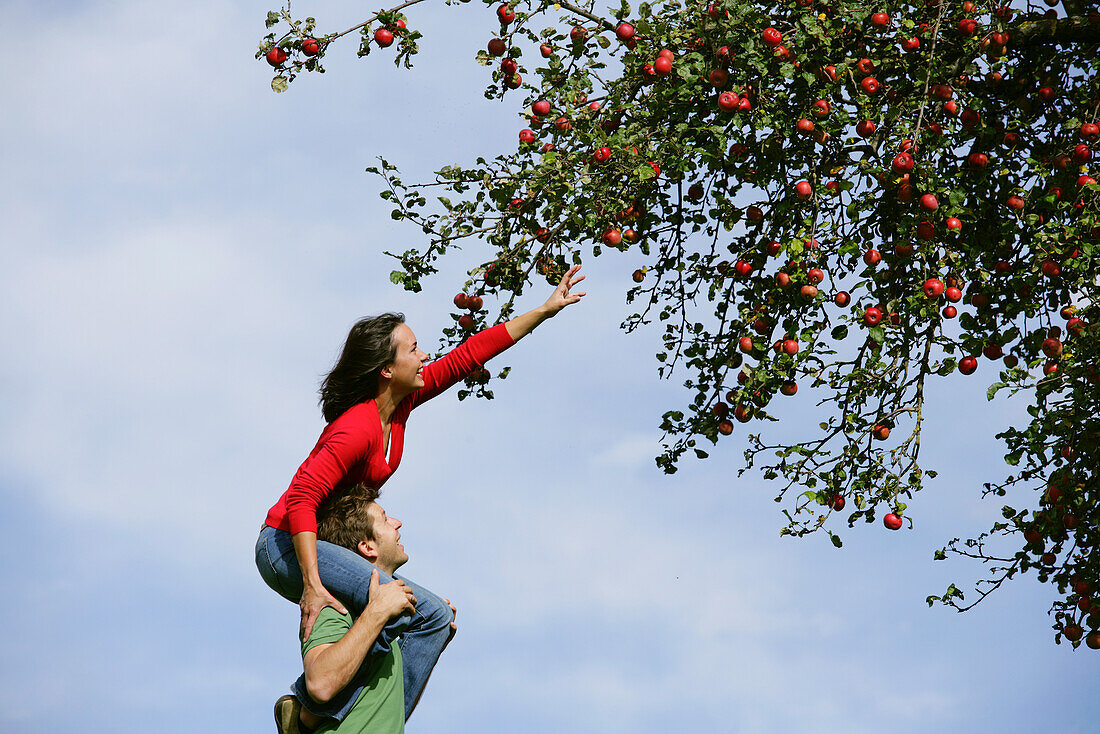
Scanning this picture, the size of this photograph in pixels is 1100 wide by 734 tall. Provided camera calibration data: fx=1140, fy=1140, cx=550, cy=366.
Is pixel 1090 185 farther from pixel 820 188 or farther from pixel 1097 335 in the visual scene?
pixel 820 188

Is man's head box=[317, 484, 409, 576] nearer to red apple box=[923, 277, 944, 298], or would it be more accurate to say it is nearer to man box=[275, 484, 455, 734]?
man box=[275, 484, 455, 734]

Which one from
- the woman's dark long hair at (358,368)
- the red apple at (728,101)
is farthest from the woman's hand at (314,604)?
the red apple at (728,101)

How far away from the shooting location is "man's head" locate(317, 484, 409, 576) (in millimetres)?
3543

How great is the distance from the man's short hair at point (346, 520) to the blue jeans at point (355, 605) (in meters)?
0.06

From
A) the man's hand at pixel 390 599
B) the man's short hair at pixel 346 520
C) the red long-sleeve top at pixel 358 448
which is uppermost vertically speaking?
the red long-sleeve top at pixel 358 448

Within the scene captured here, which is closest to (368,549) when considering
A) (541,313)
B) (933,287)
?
(541,313)

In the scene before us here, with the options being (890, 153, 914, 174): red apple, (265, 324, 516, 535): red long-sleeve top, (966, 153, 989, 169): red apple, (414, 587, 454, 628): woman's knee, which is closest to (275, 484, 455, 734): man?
(414, 587, 454, 628): woman's knee

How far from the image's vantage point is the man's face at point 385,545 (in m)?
3.54

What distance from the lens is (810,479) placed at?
4.70m

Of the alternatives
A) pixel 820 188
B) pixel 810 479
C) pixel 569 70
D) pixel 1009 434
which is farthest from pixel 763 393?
pixel 569 70

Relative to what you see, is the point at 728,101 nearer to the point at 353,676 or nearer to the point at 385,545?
the point at 385,545

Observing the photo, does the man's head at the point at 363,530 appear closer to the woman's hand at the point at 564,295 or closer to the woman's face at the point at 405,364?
the woman's face at the point at 405,364

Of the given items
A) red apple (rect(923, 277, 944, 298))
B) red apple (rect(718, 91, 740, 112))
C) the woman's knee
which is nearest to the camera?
the woman's knee

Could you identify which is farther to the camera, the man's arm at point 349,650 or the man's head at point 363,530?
the man's head at point 363,530
